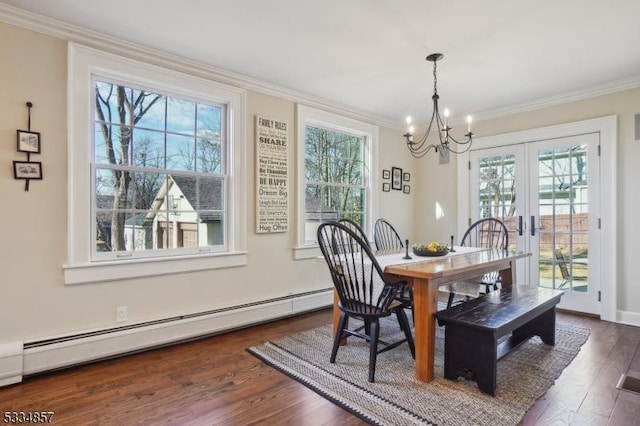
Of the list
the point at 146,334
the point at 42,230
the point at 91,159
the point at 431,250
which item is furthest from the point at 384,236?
the point at 42,230

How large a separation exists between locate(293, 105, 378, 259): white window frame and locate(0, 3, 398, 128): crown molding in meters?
0.13

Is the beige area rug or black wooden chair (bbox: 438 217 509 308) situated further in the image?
black wooden chair (bbox: 438 217 509 308)

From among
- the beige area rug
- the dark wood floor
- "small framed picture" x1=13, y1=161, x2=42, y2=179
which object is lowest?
the dark wood floor

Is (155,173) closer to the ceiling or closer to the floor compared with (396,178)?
closer to the floor

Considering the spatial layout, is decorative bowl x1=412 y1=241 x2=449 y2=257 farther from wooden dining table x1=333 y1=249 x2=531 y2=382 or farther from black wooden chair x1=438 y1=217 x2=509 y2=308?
wooden dining table x1=333 y1=249 x2=531 y2=382

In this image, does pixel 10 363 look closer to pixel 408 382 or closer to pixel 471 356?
pixel 408 382

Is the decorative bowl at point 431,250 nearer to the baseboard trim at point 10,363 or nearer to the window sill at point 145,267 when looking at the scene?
the window sill at point 145,267

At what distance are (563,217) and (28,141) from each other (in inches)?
192

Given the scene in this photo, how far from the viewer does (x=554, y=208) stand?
13.0ft

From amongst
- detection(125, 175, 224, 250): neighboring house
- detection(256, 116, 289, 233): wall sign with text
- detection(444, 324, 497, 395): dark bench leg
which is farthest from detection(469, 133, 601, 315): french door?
detection(125, 175, 224, 250): neighboring house

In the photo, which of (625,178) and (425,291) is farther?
(625,178)

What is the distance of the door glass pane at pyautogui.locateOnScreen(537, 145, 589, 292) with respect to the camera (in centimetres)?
380

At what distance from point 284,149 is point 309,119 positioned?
51 centimetres

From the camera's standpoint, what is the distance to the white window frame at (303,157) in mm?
3830
